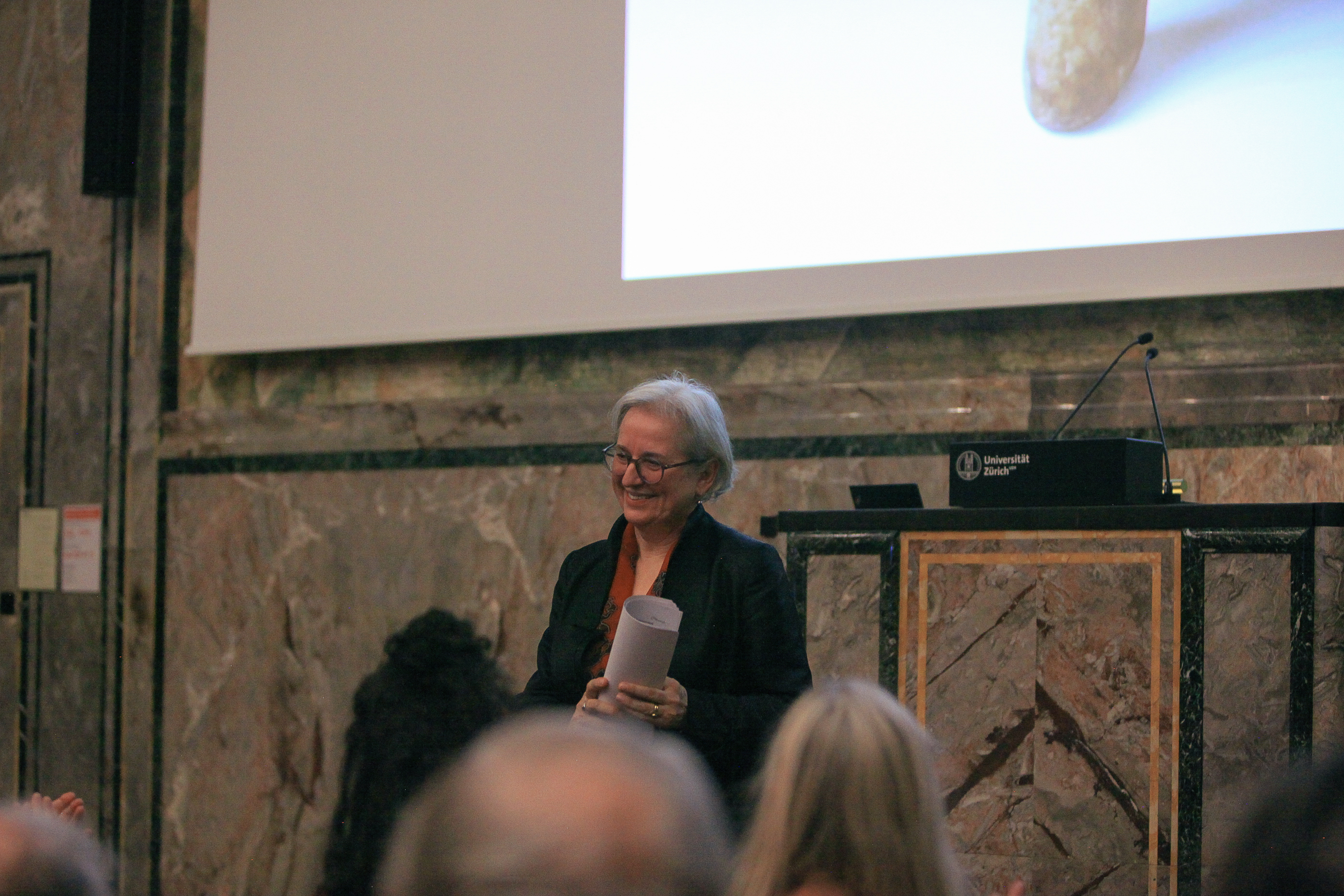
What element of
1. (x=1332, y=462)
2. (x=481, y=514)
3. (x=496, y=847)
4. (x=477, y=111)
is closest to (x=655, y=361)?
(x=481, y=514)

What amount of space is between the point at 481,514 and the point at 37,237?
7.83 feet

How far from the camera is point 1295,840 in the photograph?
2.47ft

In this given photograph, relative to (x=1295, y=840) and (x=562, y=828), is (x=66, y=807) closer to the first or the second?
(x=562, y=828)

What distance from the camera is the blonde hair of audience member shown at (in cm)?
133

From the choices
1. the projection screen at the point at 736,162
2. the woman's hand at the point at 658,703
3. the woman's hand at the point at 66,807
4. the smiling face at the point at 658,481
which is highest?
the projection screen at the point at 736,162

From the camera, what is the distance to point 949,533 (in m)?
3.25

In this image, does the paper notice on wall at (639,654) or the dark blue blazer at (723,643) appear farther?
the dark blue blazer at (723,643)

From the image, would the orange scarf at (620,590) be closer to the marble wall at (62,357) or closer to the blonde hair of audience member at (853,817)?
the blonde hair of audience member at (853,817)

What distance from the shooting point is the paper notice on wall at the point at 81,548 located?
5352mm

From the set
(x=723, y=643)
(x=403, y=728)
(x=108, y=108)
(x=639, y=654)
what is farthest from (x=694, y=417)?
(x=108, y=108)

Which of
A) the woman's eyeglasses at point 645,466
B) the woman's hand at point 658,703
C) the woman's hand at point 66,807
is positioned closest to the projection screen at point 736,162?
the woman's eyeglasses at point 645,466

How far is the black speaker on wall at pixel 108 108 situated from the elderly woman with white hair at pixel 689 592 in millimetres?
3201

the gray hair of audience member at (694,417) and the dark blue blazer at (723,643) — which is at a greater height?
the gray hair of audience member at (694,417)

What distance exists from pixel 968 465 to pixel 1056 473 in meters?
0.21
